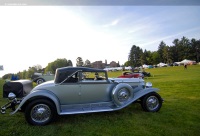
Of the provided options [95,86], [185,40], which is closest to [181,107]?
[95,86]

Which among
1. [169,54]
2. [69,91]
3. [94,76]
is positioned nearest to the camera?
[69,91]

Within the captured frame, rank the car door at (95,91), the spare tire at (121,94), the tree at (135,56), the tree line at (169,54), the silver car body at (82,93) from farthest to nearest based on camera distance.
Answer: the tree at (135,56) → the tree line at (169,54) → the spare tire at (121,94) → the car door at (95,91) → the silver car body at (82,93)

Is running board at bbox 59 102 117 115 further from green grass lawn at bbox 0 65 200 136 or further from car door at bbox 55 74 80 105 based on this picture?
green grass lawn at bbox 0 65 200 136

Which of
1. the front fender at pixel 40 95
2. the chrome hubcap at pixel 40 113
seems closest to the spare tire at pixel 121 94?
the front fender at pixel 40 95

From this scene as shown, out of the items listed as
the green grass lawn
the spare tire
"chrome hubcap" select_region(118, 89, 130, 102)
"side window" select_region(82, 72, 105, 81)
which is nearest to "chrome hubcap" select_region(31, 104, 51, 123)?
the green grass lawn

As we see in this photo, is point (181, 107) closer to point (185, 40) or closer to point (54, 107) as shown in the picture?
point (54, 107)

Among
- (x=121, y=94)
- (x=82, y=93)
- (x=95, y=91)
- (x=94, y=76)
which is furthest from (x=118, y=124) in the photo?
(x=94, y=76)

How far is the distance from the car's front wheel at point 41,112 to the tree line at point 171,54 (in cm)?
8360

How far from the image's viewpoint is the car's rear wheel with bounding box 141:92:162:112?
5.50 meters

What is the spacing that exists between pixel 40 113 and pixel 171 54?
294 ft

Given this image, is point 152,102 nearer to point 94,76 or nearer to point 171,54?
point 94,76

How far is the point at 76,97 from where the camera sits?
16.3 feet

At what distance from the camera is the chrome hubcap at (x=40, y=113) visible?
4.50 m

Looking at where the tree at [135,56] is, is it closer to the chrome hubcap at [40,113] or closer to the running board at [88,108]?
the running board at [88,108]
